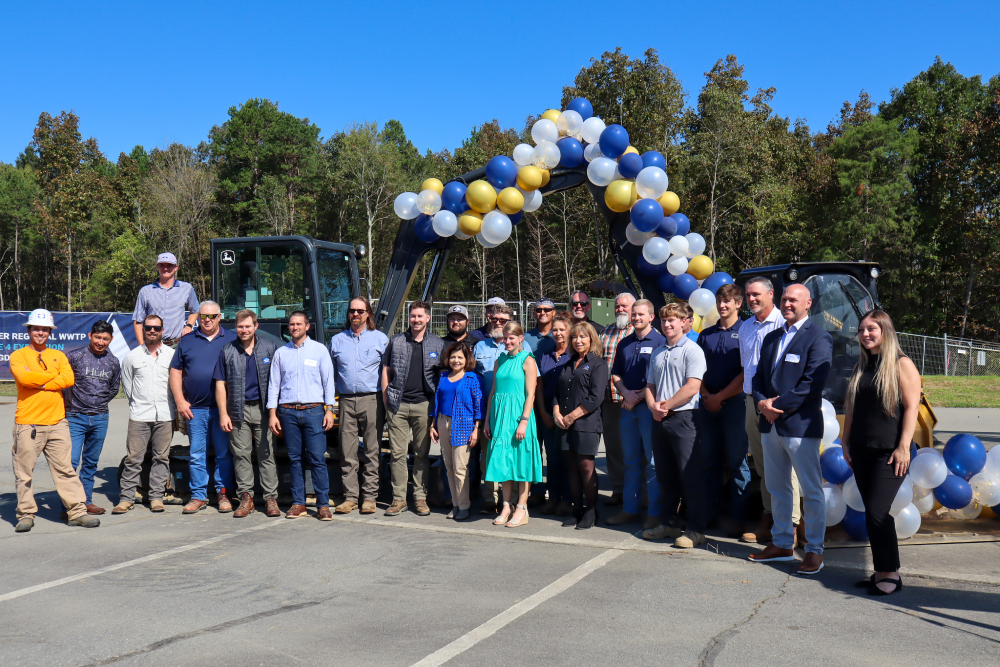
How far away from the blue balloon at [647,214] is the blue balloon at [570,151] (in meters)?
0.98

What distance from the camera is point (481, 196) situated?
840cm

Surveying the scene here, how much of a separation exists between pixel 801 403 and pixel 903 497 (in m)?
1.25

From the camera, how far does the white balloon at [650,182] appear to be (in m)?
8.07

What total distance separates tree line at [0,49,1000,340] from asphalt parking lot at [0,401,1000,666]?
22.2 meters

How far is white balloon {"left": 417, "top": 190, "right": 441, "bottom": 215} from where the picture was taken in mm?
8641

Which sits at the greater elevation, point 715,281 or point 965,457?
point 715,281

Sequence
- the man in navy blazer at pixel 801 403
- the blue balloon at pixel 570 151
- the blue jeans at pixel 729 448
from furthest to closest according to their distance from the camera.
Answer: the blue balloon at pixel 570 151
the blue jeans at pixel 729 448
the man in navy blazer at pixel 801 403

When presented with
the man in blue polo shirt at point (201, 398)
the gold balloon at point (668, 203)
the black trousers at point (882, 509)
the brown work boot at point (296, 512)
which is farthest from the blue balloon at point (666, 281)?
the man in blue polo shirt at point (201, 398)

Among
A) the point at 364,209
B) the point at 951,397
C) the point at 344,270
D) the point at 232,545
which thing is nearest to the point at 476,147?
the point at 364,209

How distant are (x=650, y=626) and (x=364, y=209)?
46.5 meters

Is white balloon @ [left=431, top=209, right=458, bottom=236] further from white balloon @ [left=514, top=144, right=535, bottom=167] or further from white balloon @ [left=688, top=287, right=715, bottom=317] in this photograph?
white balloon @ [left=688, top=287, right=715, bottom=317]

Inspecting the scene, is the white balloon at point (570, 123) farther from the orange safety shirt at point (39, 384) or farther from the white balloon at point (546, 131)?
the orange safety shirt at point (39, 384)

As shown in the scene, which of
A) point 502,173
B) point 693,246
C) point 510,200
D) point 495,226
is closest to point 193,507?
point 495,226

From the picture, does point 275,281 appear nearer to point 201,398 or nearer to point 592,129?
point 201,398
